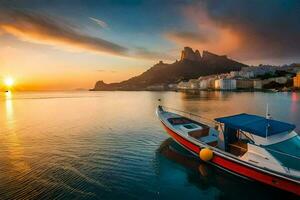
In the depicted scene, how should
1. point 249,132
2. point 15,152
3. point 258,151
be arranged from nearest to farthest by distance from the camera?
1. point 258,151
2. point 249,132
3. point 15,152

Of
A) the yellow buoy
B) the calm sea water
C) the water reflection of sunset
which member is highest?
the yellow buoy

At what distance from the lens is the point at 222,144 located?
1377 centimetres

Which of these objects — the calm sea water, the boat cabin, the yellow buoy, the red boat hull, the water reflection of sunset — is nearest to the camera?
the red boat hull

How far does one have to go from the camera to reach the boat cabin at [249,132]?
38.3 feet

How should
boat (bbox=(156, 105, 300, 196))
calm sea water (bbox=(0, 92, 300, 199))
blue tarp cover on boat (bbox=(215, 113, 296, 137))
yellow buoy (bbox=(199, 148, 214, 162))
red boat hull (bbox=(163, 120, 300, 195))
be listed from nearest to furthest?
red boat hull (bbox=(163, 120, 300, 195)) → boat (bbox=(156, 105, 300, 196)) → calm sea water (bbox=(0, 92, 300, 199)) → blue tarp cover on boat (bbox=(215, 113, 296, 137)) → yellow buoy (bbox=(199, 148, 214, 162))

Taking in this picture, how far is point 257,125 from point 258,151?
1817 millimetres

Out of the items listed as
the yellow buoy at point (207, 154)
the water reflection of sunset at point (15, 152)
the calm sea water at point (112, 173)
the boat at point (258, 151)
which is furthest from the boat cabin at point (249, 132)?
the water reflection of sunset at point (15, 152)

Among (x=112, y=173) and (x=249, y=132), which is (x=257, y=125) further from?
(x=112, y=173)

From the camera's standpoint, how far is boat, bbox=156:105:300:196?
34.0 feet

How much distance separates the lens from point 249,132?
12.0 m

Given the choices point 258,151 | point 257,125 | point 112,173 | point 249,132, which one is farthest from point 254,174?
point 112,173

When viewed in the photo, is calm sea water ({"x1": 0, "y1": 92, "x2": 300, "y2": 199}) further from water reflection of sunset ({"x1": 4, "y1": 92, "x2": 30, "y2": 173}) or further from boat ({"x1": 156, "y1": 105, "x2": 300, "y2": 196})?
boat ({"x1": 156, "y1": 105, "x2": 300, "y2": 196})

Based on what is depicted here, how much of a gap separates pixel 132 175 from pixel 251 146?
6.67 meters

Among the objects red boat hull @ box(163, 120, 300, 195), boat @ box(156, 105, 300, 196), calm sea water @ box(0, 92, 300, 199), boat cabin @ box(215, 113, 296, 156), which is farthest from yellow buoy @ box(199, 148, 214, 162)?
boat cabin @ box(215, 113, 296, 156)
